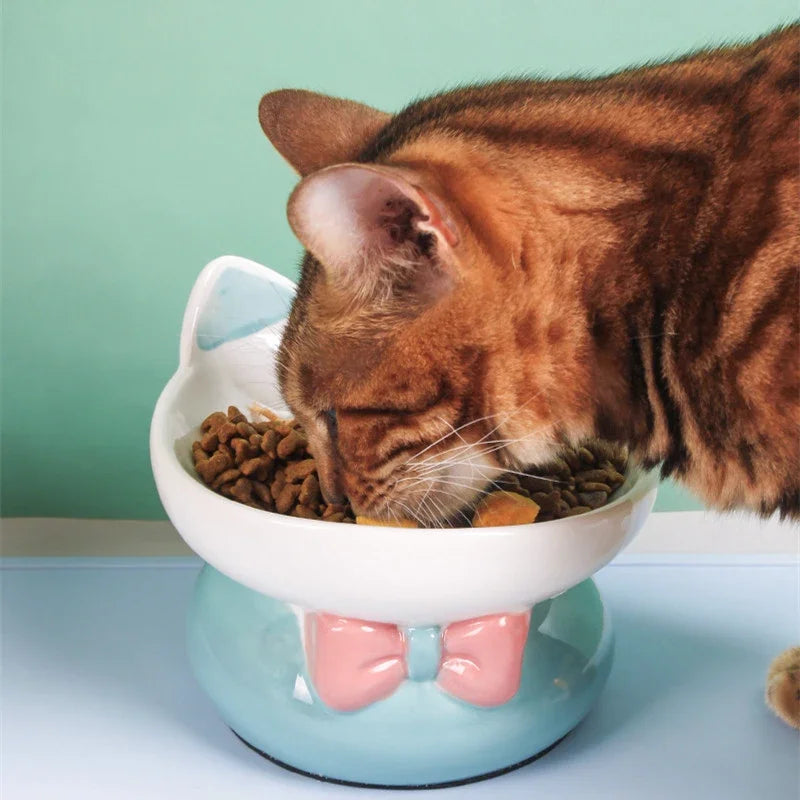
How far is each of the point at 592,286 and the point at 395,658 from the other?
348 mm

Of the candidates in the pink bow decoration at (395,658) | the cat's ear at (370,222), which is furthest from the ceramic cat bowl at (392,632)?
the cat's ear at (370,222)

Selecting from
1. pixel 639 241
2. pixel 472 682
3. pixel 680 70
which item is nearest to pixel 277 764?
pixel 472 682

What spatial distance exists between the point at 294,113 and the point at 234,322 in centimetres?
29

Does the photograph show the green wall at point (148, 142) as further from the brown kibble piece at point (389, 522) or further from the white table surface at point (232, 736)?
the brown kibble piece at point (389, 522)

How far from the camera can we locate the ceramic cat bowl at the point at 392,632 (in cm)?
79

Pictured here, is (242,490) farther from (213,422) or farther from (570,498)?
(570,498)

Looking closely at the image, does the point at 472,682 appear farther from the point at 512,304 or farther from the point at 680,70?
the point at 680,70

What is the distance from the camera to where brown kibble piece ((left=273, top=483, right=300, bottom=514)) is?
36.4 inches

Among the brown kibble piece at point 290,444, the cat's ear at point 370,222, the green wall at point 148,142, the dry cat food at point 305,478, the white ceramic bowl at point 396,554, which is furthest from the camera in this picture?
the green wall at point 148,142

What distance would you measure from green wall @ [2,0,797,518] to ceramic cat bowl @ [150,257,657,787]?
0.49m

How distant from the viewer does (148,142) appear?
1.41m

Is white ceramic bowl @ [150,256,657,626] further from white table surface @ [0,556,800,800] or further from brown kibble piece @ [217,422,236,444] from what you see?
white table surface @ [0,556,800,800]

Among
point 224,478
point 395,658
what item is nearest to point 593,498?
point 395,658

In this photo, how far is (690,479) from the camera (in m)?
0.83
